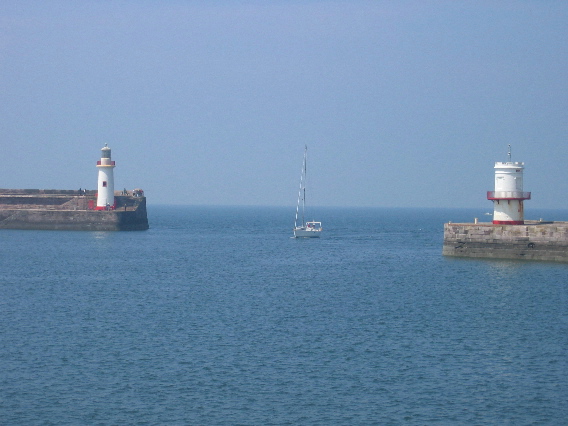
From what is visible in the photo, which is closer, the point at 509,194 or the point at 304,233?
the point at 509,194

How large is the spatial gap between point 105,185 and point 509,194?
45250mm

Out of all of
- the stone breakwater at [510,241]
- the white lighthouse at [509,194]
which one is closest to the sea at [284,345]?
the stone breakwater at [510,241]

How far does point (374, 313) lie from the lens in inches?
1309

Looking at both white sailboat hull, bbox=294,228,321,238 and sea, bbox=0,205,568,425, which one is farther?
white sailboat hull, bbox=294,228,321,238

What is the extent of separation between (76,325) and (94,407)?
34.4 ft

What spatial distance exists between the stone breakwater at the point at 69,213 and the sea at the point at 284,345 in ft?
99.0

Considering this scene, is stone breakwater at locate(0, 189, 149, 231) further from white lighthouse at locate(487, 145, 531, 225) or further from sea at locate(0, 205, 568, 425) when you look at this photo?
white lighthouse at locate(487, 145, 531, 225)

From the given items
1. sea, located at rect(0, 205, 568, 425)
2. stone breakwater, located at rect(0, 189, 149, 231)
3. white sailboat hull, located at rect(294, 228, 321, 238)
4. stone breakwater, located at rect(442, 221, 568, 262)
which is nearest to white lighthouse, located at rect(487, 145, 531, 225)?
stone breakwater, located at rect(442, 221, 568, 262)

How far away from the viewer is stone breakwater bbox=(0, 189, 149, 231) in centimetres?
8094

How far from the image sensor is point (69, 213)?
81.6 m

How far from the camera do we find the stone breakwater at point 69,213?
266ft

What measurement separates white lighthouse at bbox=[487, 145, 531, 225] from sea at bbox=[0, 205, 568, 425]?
3.33 meters

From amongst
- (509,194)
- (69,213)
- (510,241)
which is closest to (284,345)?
(510,241)

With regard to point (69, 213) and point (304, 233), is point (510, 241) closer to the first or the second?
point (304, 233)
